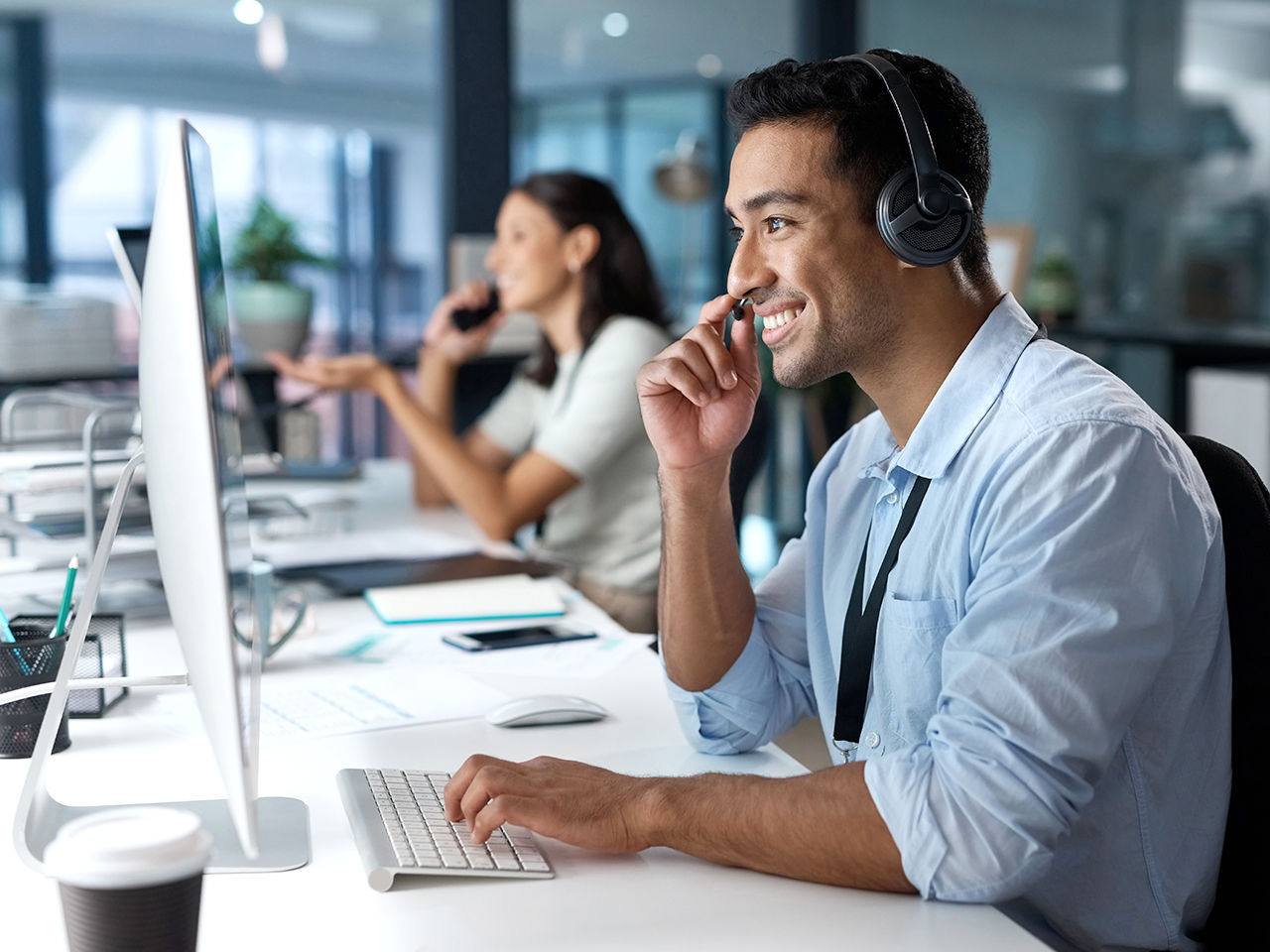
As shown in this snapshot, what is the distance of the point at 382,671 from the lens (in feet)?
4.95

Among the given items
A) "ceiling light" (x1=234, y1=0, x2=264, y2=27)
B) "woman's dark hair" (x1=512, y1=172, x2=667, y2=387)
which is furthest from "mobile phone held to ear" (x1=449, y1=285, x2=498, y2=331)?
"ceiling light" (x1=234, y1=0, x2=264, y2=27)

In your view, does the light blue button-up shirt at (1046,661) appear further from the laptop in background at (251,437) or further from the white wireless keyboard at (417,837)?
the laptop in background at (251,437)

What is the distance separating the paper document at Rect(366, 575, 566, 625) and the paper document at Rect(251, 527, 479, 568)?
0.24 metres

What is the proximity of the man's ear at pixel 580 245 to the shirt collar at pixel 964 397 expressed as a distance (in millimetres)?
1478

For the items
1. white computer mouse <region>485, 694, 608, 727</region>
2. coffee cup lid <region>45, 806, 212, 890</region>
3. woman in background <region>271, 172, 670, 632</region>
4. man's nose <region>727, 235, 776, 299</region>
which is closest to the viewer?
coffee cup lid <region>45, 806, 212, 890</region>

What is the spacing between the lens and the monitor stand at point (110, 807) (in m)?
0.95

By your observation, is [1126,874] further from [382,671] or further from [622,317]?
[622,317]

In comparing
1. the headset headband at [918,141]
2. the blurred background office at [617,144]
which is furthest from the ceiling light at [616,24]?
the headset headband at [918,141]

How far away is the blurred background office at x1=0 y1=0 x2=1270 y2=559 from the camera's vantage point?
4.18 m

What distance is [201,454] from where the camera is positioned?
689 millimetres

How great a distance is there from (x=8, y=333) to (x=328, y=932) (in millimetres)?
2316

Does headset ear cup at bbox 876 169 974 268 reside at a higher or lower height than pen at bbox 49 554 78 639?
higher

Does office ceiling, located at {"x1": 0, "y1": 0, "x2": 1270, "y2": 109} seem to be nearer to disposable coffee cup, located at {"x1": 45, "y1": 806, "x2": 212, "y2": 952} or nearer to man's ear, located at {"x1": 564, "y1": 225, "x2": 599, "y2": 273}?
man's ear, located at {"x1": 564, "y1": 225, "x2": 599, "y2": 273}

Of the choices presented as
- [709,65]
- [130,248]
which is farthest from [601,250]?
[709,65]
